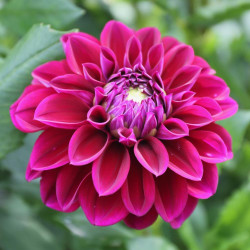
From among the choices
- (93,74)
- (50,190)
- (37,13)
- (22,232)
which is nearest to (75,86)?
(93,74)

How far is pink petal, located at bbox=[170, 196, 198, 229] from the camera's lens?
0.54 m

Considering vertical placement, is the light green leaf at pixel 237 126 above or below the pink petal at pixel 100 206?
above

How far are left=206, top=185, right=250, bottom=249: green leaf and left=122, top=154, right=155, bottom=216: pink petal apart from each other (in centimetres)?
35

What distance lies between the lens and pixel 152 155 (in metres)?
0.51

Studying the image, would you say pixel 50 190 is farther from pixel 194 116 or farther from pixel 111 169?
pixel 194 116

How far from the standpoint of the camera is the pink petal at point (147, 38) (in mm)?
626

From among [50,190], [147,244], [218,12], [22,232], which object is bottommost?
[22,232]

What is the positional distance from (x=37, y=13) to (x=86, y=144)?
349mm

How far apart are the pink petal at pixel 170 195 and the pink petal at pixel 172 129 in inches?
1.9

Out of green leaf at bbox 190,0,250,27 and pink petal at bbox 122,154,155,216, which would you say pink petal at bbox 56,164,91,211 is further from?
green leaf at bbox 190,0,250,27

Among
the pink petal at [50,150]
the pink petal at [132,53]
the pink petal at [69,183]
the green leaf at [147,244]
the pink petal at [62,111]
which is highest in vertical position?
the pink petal at [132,53]

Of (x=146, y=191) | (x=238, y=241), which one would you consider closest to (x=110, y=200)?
(x=146, y=191)

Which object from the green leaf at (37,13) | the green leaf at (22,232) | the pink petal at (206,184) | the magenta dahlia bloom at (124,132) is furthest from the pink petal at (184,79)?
the green leaf at (22,232)

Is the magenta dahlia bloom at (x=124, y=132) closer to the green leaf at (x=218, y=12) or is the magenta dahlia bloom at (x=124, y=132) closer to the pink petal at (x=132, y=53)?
the pink petal at (x=132, y=53)
